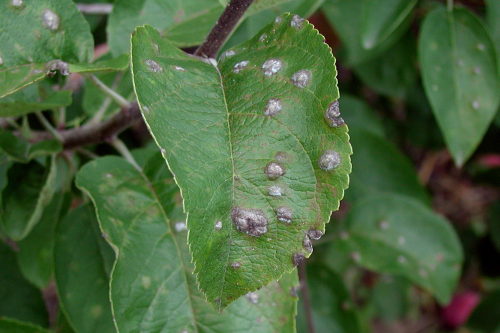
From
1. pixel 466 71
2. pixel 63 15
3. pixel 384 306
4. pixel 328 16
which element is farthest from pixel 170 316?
pixel 384 306

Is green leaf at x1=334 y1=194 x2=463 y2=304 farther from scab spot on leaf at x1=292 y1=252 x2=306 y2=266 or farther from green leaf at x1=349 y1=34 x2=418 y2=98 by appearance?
scab spot on leaf at x1=292 y1=252 x2=306 y2=266

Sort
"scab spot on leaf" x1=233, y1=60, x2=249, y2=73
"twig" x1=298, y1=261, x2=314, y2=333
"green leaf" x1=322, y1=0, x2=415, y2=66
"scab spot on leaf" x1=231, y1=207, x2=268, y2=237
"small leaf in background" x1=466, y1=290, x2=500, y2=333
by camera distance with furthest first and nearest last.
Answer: "small leaf in background" x1=466, y1=290, x2=500, y2=333
"green leaf" x1=322, y1=0, x2=415, y2=66
"twig" x1=298, y1=261, x2=314, y2=333
"scab spot on leaf" x1=233, y1=60, x2=249, y2=73
"scab spot on leaf" x1=231, y1=207, x2=268, y2=237

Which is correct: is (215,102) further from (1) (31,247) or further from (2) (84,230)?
(1) (31,247)

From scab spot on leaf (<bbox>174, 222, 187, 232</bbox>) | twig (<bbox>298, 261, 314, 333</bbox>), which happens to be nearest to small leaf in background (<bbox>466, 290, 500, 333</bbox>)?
twig (<bbox>298, 261, 314, 333</bbox>)

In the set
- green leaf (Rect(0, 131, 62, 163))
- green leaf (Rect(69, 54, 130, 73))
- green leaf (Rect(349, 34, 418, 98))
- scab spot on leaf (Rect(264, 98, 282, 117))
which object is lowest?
green leaf (Rect(349, 34, 418, 98))

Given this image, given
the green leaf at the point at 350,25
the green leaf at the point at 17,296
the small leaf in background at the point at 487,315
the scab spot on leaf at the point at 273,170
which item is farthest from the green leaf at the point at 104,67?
the small leaf in background at the point at 487,315

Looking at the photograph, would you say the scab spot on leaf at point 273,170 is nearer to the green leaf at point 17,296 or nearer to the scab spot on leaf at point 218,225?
the scab spot on leaf at point 218,225

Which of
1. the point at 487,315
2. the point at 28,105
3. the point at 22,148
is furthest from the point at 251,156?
the point at 487,315
